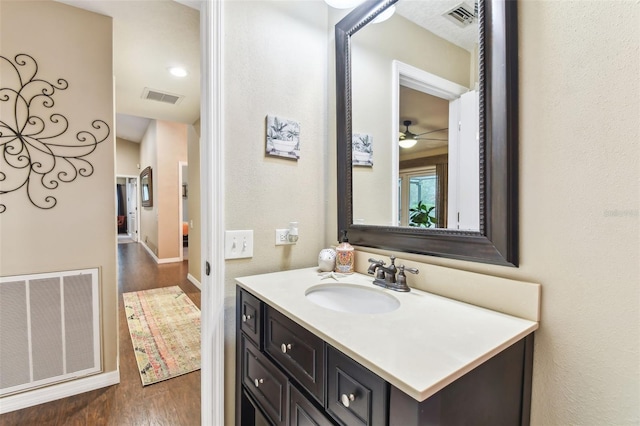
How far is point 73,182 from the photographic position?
1.88 meters

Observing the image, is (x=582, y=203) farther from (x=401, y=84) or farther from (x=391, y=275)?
(x=401, y=84)

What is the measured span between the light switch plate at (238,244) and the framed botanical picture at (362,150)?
63 centimetres

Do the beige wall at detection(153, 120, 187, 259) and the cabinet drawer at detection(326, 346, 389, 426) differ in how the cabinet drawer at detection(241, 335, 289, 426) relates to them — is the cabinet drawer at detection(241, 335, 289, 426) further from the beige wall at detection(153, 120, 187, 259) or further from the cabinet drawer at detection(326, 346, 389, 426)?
the beige wall at detection(153, 120, 187, 259)

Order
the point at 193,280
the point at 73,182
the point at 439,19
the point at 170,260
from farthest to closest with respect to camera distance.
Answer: the point at 170,260
the point at 193,280
the point at 73,182
the point at 439,19

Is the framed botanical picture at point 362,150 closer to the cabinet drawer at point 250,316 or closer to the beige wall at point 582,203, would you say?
the beige wall at point 582,203

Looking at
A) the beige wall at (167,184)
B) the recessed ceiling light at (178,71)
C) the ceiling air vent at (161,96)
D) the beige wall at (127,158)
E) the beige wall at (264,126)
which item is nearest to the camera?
the beige wall at (264,126)

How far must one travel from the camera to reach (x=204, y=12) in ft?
4.33

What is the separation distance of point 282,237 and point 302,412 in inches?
30.5

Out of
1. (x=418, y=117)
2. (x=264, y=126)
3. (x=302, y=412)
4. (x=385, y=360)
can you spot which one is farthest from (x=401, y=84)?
(x=302, y=412)

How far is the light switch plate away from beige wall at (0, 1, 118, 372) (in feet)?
4.07

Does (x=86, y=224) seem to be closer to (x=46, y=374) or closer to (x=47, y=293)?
(x=47, y=293)

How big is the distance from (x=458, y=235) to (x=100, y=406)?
2.29 meters

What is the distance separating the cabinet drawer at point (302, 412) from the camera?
0.79 metres

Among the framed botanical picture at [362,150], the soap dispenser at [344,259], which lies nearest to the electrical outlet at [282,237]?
the soap dispenser at [344,259]
